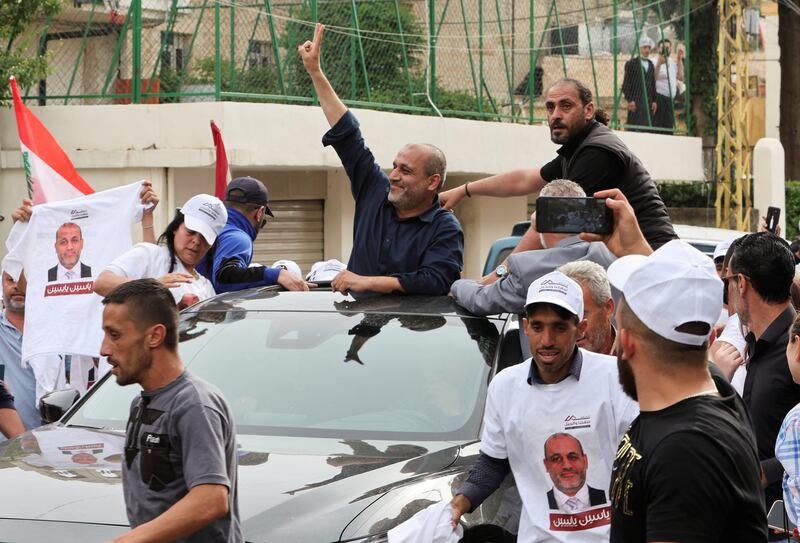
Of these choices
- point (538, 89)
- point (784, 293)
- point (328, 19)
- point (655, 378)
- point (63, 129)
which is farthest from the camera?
point (538, 89)

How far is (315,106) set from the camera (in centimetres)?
1669

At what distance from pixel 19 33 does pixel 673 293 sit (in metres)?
13.7

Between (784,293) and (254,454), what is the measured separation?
1.93 meters

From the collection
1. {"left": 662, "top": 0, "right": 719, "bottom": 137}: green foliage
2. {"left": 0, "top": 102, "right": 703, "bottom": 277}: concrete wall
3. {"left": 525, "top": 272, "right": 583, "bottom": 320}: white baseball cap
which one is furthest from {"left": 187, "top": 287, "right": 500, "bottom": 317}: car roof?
{"left": 662, "top": 0, "right": 719, "bottom": 137}: green foliage

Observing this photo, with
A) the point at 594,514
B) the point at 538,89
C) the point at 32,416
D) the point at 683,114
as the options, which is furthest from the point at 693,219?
the point at 594,514

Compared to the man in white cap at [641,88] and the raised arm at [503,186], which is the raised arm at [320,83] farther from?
the man in white cap at [641,88]

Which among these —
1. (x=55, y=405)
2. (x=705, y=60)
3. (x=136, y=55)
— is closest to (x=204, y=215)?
(x=55, y=405)

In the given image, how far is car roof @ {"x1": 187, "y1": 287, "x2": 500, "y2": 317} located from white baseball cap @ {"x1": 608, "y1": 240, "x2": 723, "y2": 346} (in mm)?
2662

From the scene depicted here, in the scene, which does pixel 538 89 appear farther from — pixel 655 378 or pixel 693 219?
pixel 655 378

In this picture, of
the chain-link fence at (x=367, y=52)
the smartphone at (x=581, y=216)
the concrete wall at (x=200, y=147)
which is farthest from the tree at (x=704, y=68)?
the smartphone at (x=581, y=216)

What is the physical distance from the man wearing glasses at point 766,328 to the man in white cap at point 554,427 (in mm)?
482

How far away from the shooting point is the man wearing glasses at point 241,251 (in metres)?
6.55

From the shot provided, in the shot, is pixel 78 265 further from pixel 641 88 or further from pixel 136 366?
pixel 641 88

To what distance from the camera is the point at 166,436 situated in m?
3.55
